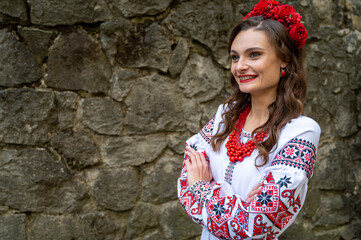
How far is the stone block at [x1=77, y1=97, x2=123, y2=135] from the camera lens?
2129mm

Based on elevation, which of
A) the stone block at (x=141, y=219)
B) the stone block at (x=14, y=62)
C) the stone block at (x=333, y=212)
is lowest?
the stone block at (x=333, y=212)

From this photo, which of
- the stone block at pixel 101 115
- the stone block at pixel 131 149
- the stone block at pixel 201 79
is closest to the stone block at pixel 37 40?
the stone block at pixel 101 115

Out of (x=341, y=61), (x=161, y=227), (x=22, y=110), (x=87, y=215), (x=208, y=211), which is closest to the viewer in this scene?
(x=208, y=211)

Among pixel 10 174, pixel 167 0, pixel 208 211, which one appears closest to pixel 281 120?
pixel 208 211

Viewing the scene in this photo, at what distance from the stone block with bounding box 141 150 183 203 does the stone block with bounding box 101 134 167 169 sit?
67 millimetres

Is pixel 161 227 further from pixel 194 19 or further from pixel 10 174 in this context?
pixel 194 19

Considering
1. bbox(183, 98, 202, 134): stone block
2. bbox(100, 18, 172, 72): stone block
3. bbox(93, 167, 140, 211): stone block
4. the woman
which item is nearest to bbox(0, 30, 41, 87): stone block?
bbox(100, 18, 172, 72): stone block

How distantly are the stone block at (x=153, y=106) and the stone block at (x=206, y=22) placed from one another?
0.36 m

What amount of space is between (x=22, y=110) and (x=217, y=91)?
4.21 ft

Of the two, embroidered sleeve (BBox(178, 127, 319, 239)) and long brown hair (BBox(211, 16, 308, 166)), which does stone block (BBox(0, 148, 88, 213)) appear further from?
long brown hair (BBox(211, 16, 308, 166))

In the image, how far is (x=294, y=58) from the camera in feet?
4.23

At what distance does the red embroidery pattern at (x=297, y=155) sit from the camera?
111cm

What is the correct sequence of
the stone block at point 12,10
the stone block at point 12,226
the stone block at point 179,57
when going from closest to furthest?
1. the stone block at point 12,10
2. the stone block at point 12,226
3. the stone block at point 179,57

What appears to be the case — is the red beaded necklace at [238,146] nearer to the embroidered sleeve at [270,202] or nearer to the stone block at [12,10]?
the embroidered sleeve at [270,202]
